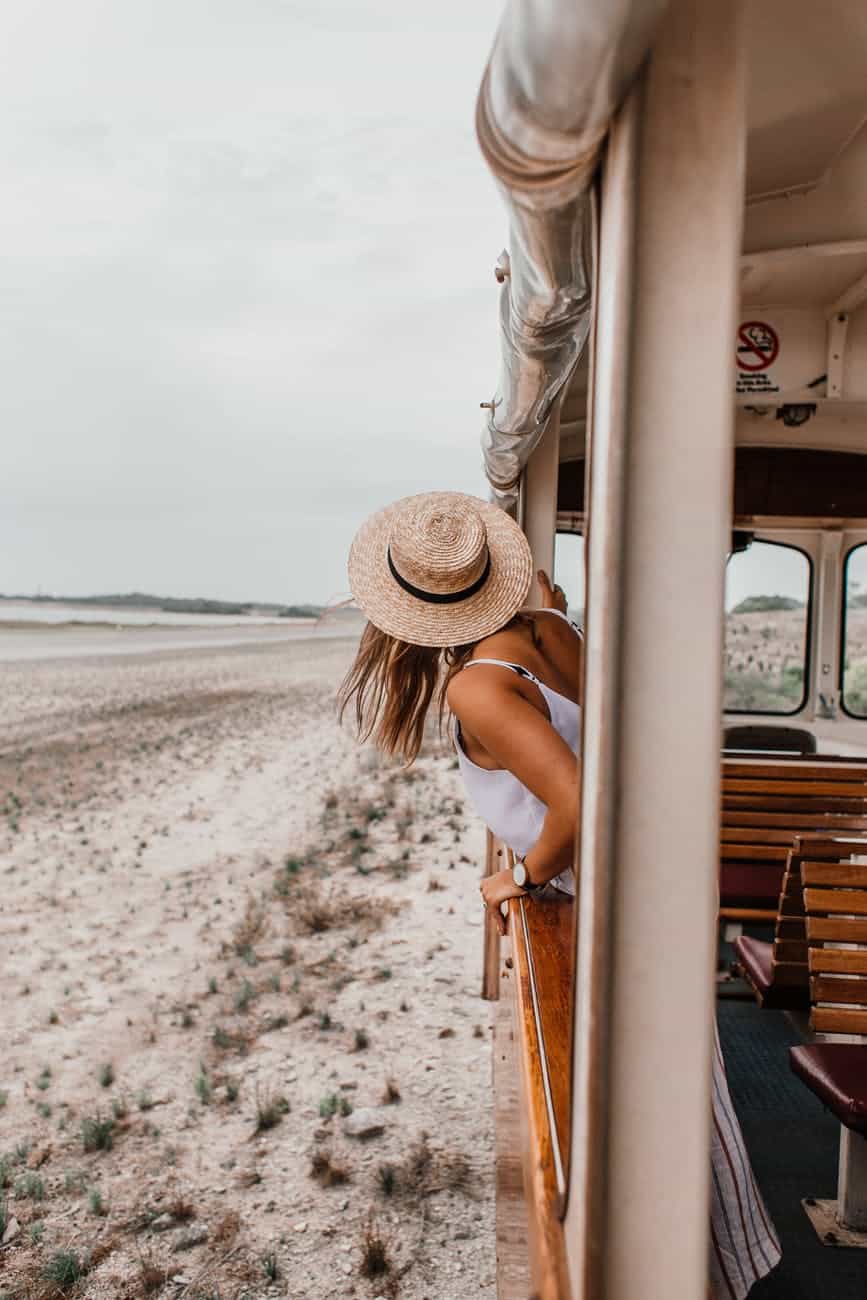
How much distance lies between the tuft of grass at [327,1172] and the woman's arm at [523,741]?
10.6 ft

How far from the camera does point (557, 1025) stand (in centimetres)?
193

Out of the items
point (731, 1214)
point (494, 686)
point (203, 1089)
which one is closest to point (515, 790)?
point (494, 686)

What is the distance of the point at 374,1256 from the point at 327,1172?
29.3 inches

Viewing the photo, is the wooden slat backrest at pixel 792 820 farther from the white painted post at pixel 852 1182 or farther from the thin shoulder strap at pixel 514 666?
the thin shoulder strap at pixel 514 666

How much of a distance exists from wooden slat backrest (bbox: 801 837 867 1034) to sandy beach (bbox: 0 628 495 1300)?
1701mm

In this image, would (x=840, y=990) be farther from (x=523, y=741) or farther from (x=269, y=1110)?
(x=269, y=1110)

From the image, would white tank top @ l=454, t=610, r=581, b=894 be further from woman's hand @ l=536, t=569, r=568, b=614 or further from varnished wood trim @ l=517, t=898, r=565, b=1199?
woman's hand @ l=536, t=569, r=568, b=614

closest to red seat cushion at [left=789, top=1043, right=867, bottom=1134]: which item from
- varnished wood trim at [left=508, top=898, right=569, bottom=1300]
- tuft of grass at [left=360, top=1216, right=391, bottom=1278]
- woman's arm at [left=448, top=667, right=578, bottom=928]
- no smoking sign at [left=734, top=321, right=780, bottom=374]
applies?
varnished wood trim at [left=508, top=898, right=569, bottom=1300]

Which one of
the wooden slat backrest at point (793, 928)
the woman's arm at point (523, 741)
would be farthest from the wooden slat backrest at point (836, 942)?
Result: the woman's arm at point (523, 741)

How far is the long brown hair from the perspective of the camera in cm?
249

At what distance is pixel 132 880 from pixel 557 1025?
9.29 m

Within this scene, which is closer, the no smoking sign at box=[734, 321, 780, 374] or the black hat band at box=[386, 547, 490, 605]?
the black hat band at box=[386, 547, 490, 605]

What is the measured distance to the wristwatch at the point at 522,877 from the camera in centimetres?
225

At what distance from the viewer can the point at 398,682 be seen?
8.39 ft
